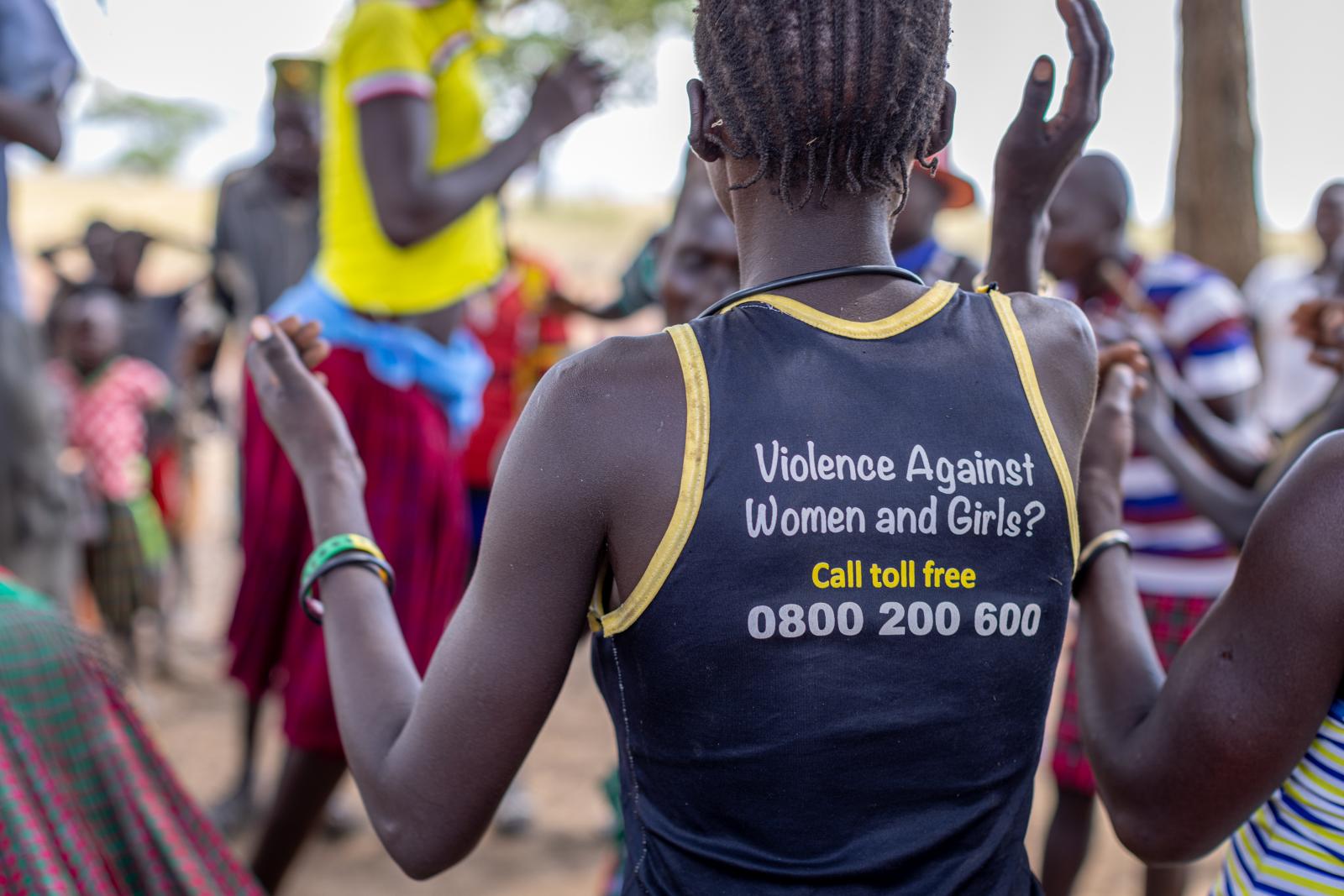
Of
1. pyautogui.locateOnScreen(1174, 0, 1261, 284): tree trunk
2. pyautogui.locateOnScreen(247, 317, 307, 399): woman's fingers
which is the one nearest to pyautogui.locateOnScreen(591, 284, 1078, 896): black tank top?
pyautogui.locateOnScreen(247, 317, 307, 399): woman's fingers

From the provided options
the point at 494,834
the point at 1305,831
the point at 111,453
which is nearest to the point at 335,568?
the point at 1305,831

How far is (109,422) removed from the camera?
5277mm

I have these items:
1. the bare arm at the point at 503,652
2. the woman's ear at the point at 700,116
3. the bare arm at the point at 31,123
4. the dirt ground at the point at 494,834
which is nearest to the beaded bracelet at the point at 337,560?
the bare arm at the point at 503,652

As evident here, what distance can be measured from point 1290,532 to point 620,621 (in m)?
0.71

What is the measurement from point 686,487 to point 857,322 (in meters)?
0.25

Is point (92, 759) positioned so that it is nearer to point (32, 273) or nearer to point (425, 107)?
point (425, 107)

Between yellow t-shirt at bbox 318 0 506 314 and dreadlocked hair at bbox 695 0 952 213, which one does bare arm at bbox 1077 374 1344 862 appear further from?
yellow t-shirt at bbox 318 0 506 314

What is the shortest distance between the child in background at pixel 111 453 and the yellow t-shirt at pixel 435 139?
2576 mm

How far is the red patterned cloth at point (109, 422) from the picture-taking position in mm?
5152

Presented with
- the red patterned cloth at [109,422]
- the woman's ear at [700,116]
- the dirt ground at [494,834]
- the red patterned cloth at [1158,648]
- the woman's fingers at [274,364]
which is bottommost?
Result: the dirt ground at [494,834]

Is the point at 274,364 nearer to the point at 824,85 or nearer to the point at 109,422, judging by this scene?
the point at 824,85

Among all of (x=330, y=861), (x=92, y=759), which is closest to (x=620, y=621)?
(x=92, y=759)

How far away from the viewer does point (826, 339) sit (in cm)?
124

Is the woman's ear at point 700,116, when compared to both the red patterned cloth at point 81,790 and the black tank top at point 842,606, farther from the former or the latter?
the red patterned cloth at point 81,790
